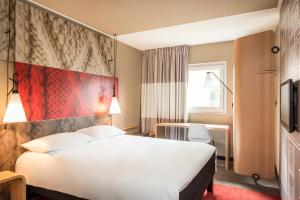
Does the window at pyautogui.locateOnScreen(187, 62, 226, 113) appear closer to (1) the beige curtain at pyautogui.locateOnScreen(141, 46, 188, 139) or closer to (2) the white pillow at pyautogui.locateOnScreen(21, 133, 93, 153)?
(1) the beige curtain at pyautogui.locateOnScreen(141, 46, 188, 139)

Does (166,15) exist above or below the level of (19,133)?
above

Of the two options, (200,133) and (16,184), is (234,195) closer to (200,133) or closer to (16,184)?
(200,133)

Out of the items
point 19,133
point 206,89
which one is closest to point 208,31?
point 206,89

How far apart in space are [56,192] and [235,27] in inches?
136

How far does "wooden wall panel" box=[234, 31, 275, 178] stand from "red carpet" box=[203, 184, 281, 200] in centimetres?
35

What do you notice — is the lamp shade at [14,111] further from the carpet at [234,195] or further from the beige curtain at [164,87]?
the beige curtain at [164,87]

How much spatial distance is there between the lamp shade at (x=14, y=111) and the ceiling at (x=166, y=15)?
1.23 metres

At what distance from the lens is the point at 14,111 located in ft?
6.69

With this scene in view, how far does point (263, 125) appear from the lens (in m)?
2.83

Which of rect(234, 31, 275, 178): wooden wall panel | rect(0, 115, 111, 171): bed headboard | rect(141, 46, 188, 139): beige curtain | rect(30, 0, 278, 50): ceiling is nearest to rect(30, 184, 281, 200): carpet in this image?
rect(234, 31, 275, 178): wooden wall panel

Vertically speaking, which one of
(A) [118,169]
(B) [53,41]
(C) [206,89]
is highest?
(B) [53,41]

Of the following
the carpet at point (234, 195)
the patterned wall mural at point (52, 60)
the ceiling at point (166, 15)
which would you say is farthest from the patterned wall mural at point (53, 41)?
the carpet at point (234, 195)

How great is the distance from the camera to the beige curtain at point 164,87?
443cm

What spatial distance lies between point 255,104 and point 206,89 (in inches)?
61.7
